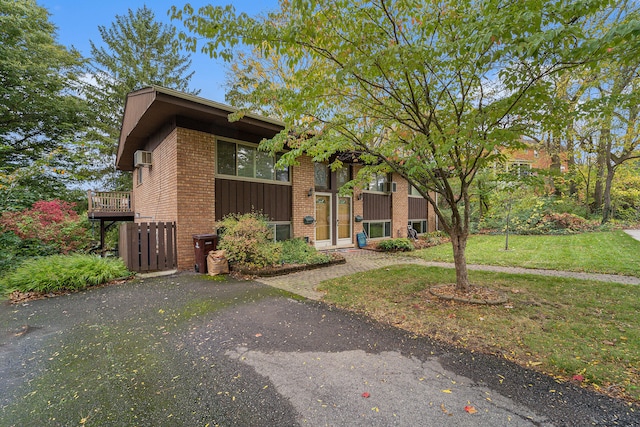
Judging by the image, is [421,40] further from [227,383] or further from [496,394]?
[227,383]

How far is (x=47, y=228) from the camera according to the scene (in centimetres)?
690

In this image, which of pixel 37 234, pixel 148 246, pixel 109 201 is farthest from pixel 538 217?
pixel 109 201

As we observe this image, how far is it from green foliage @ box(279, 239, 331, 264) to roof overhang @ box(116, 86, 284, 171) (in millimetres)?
3291

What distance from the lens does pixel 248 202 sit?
796 centimetres

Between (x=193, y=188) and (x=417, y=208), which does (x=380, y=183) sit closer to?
(x=417, y=208)

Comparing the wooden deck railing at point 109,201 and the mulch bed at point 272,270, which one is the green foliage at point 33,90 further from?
the mulch bed at point 272,270

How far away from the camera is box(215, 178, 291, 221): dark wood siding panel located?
7.45m

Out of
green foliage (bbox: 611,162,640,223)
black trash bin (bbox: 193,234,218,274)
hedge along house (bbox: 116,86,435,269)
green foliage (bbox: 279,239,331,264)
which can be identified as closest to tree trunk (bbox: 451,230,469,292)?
green foliage (bbox: 279,239,331,264)

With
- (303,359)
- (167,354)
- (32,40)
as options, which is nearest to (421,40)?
(303,359)

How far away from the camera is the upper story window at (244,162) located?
7.53m

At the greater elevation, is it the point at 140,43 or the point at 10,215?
the point at 140,43

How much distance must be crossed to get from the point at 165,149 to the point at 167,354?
6.30m

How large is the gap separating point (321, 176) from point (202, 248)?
203 inches

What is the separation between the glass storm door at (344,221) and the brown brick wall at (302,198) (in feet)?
4.86
